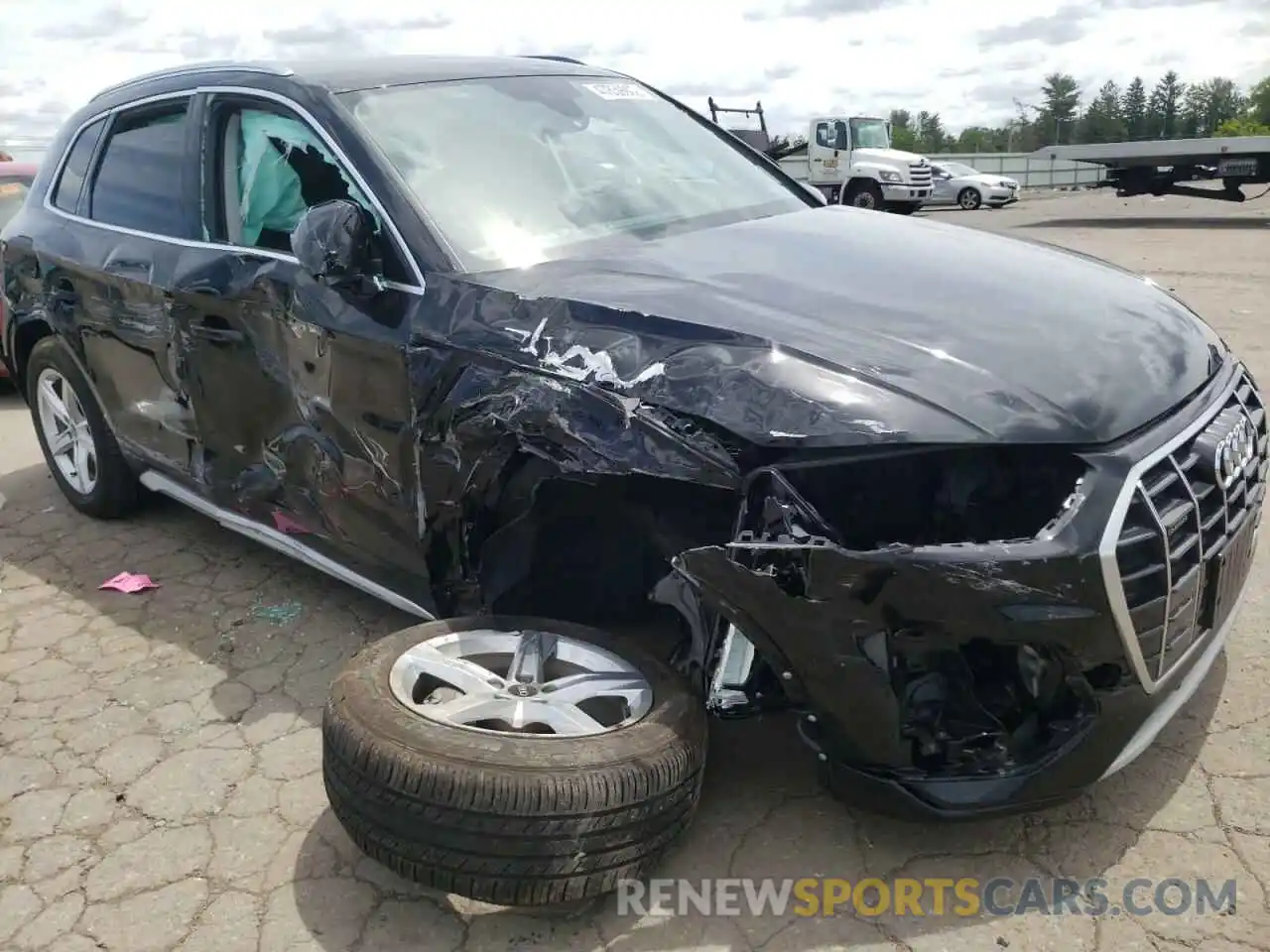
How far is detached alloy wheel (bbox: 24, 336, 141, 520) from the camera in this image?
466 centimetres

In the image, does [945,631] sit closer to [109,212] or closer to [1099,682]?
[1099,682]

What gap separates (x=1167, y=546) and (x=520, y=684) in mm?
1450

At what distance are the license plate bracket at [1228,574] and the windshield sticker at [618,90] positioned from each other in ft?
8.13

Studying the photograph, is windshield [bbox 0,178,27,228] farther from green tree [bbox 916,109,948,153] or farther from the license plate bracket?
green tree [bbox 916,109,948,153]

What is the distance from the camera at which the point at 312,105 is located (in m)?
3.25

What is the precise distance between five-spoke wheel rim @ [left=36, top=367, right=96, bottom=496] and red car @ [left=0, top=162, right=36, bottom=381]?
2.96 metres

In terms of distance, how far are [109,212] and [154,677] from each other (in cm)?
191

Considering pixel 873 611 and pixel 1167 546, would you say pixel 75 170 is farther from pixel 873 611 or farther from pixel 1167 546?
pixel 1167 546

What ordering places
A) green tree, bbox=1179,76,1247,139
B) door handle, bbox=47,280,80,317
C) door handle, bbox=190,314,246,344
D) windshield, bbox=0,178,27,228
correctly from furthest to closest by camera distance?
green tree, bbox=1179,76,1247,139 < windshield, bbox=0,178,27,228 < door handle, bbox=47,280,80,317 < door handle, bbox=190,314,246,344

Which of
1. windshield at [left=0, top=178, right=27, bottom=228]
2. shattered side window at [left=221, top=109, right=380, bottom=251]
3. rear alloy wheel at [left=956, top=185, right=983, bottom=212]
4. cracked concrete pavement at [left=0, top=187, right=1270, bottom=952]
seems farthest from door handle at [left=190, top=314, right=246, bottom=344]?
rear alloy wheel at [left=956, top=185, right=983, bottom=212]

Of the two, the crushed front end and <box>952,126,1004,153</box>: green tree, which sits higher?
the crushed front end

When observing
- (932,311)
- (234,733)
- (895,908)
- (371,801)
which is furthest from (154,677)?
(932,311)

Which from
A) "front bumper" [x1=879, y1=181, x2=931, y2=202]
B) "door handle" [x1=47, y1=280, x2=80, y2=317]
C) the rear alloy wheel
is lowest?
the rear alloy wheel

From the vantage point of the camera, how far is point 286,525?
144 inches
